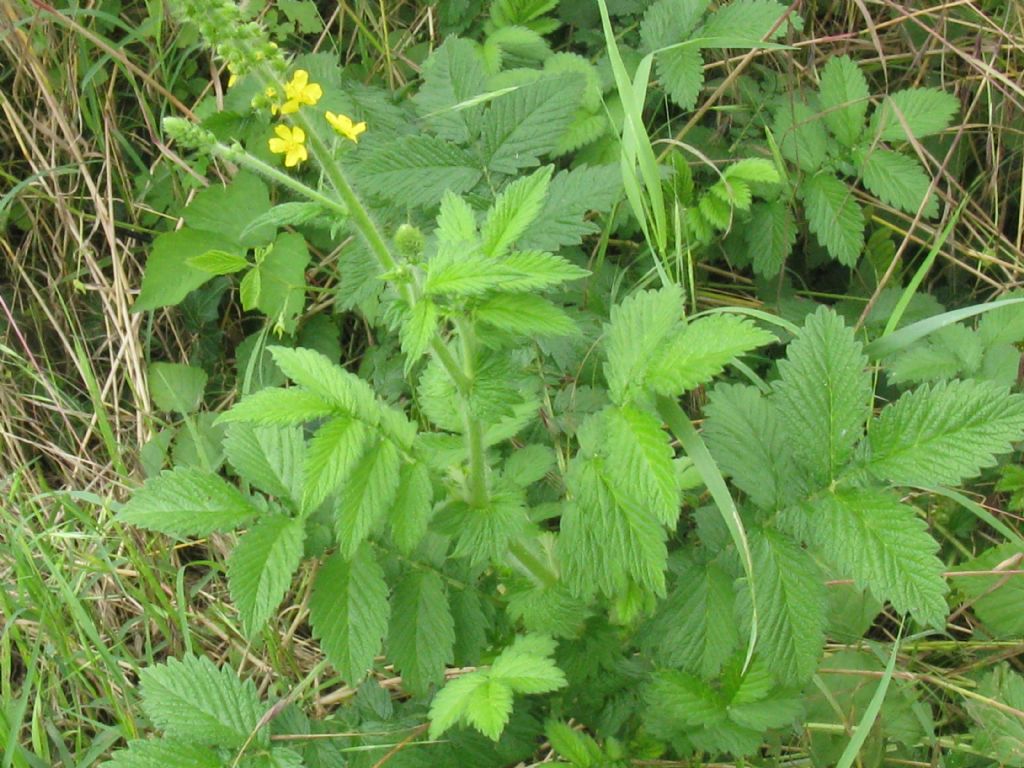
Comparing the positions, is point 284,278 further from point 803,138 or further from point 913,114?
point 913,114

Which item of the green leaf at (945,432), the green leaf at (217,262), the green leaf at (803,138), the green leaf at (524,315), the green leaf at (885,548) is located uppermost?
the green leaf at (524,315)

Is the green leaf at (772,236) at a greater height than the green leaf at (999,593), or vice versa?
the green leaf at (772,236)

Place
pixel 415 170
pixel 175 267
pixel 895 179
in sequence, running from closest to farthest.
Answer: pixel 415 170 → pixel 895 179 → pixel 175 267

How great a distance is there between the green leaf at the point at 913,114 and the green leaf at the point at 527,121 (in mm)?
722

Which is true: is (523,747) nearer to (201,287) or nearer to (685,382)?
(685,382)

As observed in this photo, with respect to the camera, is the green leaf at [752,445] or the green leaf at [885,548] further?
the green leaf at [752,445]

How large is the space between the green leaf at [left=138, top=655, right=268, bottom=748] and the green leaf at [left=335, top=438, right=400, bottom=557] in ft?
1.50

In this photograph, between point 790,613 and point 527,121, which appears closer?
point 790,613

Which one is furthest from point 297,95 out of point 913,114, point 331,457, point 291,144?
point 913,114

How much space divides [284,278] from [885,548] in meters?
1.56

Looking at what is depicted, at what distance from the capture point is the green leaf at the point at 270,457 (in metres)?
1.65

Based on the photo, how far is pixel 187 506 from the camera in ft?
5.22

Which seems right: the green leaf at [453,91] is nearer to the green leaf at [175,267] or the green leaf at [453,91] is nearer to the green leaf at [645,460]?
the green leaf at [175,267]

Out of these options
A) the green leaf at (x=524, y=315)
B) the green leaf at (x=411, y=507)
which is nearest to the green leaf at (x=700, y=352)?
the green leaf at (x=524, y=315)
